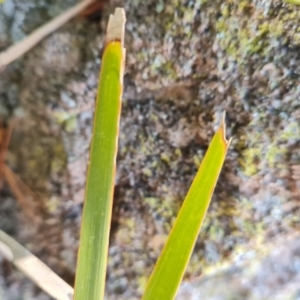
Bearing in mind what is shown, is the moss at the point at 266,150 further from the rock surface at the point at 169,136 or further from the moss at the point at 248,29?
the moss at the point at 248,29

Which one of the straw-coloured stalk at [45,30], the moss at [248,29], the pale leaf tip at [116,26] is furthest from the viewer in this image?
the straw-coloured stalk at [45,30]

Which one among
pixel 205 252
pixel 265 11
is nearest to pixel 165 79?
pixel 265 11

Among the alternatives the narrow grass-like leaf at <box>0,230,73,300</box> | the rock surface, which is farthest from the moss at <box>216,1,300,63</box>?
the narrow grass-like leaf at <box>0,230,73,300</box>

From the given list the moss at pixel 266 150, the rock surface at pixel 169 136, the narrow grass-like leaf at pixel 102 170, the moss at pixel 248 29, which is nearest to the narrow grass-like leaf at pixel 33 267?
the rock surface at pixel 169 136

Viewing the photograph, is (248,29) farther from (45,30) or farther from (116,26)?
(45,30)

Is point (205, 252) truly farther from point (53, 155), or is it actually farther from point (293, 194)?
point (53, 155)

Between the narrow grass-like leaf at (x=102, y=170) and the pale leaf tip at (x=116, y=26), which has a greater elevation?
the pale leaf tip at (x=116, y=26)

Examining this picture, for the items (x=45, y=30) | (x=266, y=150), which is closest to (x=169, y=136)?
(x=266, y=150)
